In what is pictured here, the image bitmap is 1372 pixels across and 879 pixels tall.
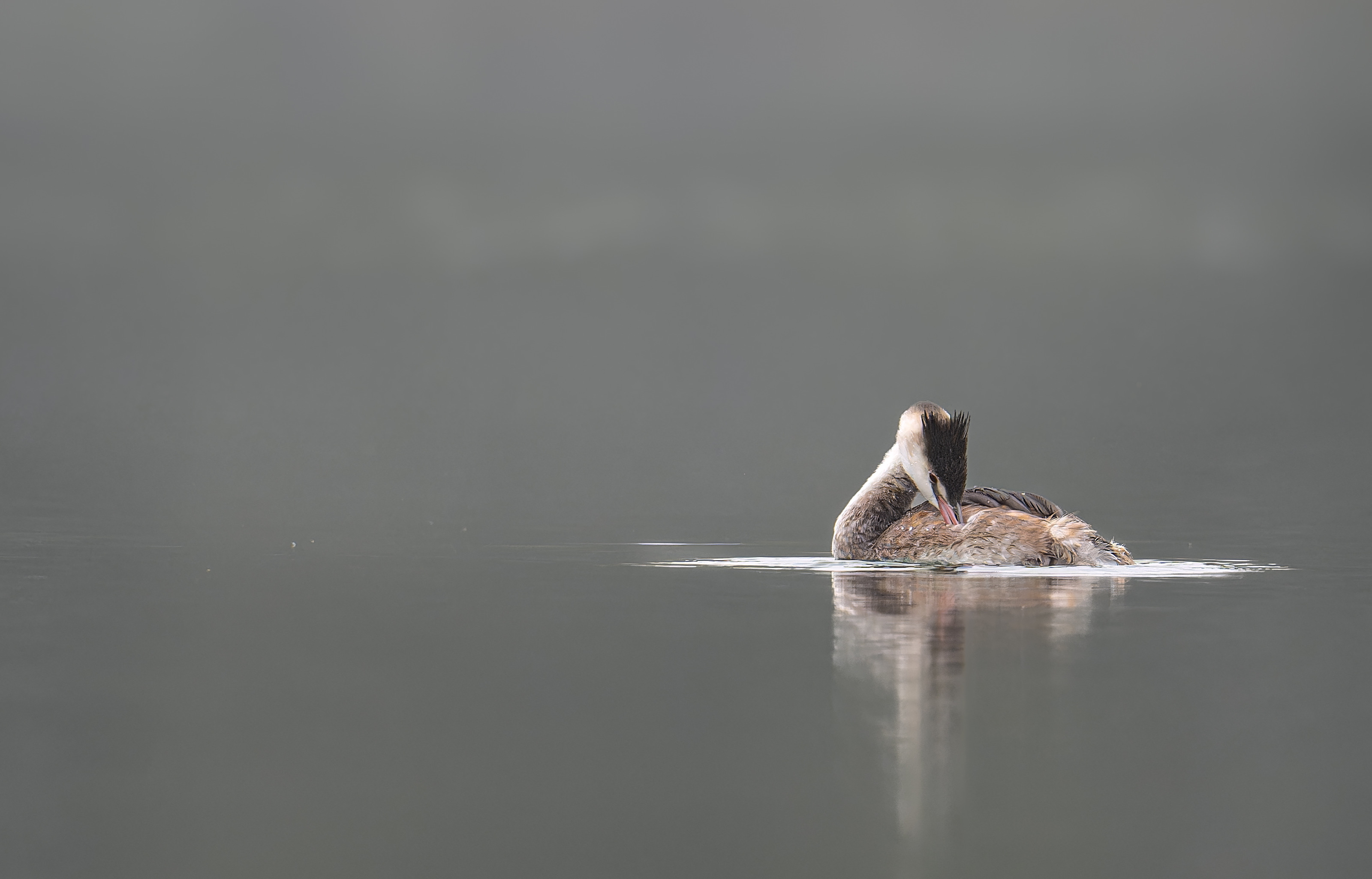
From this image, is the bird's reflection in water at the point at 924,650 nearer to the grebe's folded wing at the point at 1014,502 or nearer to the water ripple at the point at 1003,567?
the water ripple at the point at 1003,567

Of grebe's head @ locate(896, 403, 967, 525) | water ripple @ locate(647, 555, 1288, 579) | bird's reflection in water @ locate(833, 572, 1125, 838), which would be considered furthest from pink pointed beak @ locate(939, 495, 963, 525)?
bird's reflection in water @ locate(833, 572, 1125, 838)

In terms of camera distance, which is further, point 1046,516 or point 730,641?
point 1046,516

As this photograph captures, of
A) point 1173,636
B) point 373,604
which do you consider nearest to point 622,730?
point 1173,636

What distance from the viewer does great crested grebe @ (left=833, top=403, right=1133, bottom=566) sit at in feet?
31.7

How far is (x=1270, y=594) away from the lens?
8234mm

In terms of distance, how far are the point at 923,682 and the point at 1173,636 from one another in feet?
5.70

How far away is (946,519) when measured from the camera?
10055 millimetres

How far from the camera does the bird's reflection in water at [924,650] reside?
4.07 meters

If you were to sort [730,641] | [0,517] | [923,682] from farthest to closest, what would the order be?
[0,517], [730,641], [923,682]

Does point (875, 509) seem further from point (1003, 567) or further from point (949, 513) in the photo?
point (1003, 567)

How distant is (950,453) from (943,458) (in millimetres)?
59

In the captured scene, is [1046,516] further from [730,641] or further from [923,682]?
[923,682]

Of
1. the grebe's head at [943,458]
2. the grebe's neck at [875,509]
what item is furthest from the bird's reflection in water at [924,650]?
the grebe's neck at [875,509]

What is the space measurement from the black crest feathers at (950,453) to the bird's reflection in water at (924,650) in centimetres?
84
